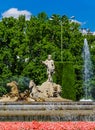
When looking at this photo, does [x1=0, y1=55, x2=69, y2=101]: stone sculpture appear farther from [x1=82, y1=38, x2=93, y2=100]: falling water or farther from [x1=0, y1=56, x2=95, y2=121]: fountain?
[x1=82, y1=38, x2=93, y2=100]: falling water

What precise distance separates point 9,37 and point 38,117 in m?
34.4

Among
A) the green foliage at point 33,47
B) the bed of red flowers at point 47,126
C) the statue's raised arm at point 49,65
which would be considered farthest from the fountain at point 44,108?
the green foliage at point 33,47

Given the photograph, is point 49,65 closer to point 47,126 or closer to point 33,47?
point 33,47

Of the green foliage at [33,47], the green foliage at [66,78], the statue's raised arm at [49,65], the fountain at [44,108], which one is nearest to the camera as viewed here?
the fountain at [44,108]

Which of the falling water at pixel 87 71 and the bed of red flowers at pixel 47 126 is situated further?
the falling water at pixel 87 71

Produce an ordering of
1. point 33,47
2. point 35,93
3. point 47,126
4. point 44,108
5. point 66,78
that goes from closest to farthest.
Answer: point 47,126 → point 44,108 → point 35,93 → point 66,78 → point 33,47

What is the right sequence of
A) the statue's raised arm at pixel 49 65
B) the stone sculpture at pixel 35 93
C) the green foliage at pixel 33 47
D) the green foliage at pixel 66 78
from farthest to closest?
the green foliage at pixel 33 47, the green foliage at pixel 66 78, the statue's raised arm at pixel 49 65, the stone sculpture at pixel 35 93

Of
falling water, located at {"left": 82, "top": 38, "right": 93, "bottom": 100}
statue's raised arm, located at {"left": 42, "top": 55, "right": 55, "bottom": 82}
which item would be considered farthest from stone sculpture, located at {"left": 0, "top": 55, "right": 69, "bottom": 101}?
falling water, located at {"left": 82, "top": 38, "right": 93, "bottom": 100}

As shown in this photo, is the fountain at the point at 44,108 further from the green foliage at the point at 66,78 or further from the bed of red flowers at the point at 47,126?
the green foliage at the point at 66,78

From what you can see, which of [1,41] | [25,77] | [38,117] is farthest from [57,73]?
[38,117]

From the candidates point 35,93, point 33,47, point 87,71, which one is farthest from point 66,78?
point 35,93

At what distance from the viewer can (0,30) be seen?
160 ft

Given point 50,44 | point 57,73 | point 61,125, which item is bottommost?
point 61,125

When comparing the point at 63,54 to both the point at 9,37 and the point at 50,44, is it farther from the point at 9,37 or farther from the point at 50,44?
the point at 9,37
